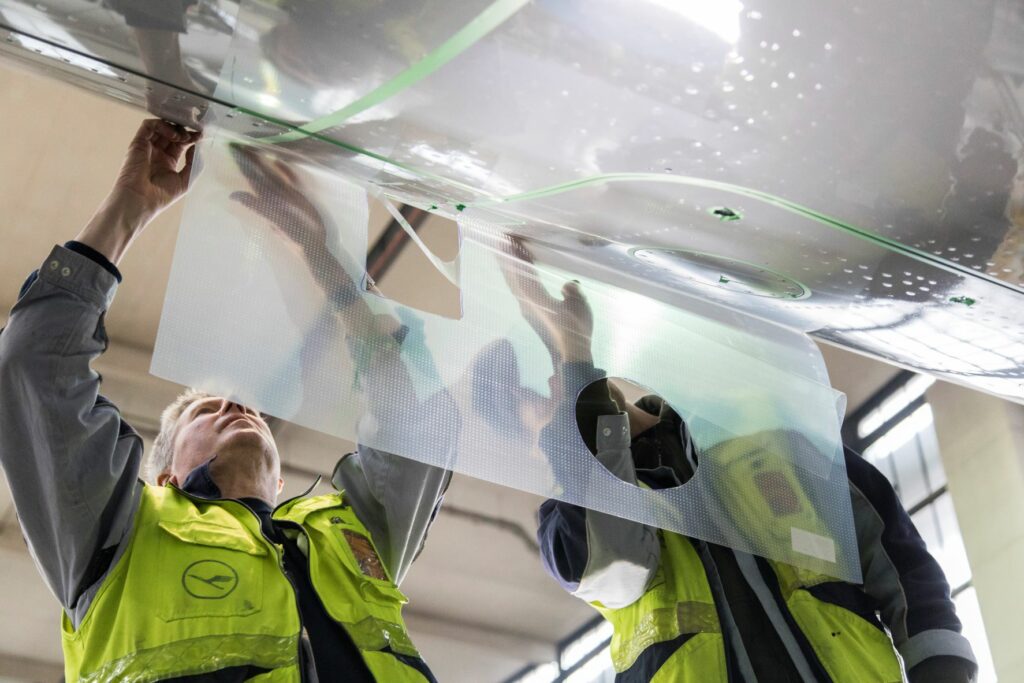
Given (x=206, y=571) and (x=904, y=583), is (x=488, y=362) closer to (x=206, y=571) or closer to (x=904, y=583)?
(x=206, y=571)

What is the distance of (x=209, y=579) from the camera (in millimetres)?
1476

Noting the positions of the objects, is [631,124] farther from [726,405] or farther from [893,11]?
[726,405]

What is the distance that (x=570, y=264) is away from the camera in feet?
4.48

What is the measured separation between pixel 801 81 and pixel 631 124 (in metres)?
0.15

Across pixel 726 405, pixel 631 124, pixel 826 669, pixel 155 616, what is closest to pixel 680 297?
pixel 726 405

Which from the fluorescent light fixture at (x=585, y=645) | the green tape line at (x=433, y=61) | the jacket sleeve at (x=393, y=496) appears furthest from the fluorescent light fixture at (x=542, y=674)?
the green tape line at (x=433, y=61)

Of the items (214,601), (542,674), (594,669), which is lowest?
(542,674)

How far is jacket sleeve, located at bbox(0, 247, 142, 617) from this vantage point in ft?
4.37

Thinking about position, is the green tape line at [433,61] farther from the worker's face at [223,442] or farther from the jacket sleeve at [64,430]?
the worker's face at [223,442]

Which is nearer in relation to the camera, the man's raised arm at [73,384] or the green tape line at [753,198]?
the green tape line at [753,198]

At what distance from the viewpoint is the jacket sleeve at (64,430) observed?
4.37 ft

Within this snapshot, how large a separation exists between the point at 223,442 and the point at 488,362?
0.91m

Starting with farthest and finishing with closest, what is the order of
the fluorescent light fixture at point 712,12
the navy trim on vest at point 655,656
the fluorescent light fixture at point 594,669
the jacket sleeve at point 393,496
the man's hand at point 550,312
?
the fluorescent light fixture at point 594,669
the jacket sleeve at point 393,496
the navy trim on vest at point 655,656
the man's hand at point 550,312
the fluorescent light fixture at point 712,12

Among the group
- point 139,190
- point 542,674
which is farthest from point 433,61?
point 542,674
